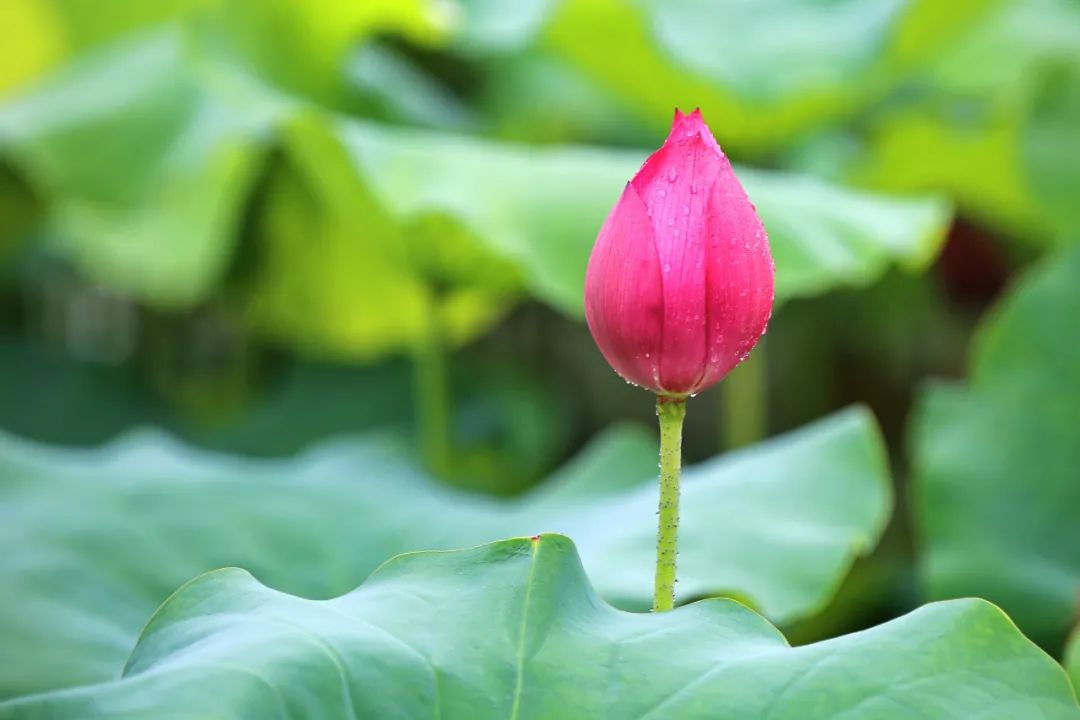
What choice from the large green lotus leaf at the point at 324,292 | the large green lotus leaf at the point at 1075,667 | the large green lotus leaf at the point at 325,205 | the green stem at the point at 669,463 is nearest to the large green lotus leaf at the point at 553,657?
the green stem at the point at 669,463

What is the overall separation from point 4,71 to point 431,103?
66cm

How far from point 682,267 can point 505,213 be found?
524 millimetres

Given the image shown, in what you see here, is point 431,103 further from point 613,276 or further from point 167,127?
point 613,276

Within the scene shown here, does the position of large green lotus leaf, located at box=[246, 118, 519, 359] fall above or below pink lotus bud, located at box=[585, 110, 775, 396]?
below

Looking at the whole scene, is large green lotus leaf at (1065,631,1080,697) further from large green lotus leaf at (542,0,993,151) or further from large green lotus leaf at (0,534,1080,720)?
large green lotus leaf at (542,0,993,151)

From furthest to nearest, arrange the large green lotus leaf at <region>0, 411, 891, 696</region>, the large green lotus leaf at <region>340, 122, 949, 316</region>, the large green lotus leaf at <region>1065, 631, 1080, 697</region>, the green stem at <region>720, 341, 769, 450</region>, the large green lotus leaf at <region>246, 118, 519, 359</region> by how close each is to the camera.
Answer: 1. the large green lotus leaf at <region>246, 118, 519, 359</region>
2. the green stem at <region>720, 341, 769, 450</region>
3. the large green lotus leaf at <region>340, 122, 949, 316</region>
4. the large green lotus leaf at <region>0, 411, 891, 696</region>
5. the large green lotus leaf at <region>1065, 631, 1080, 697</region>

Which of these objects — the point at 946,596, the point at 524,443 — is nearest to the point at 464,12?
the point at 524,443

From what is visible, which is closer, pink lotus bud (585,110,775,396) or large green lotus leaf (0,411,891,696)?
pink lotus bud (585,110,775,396)

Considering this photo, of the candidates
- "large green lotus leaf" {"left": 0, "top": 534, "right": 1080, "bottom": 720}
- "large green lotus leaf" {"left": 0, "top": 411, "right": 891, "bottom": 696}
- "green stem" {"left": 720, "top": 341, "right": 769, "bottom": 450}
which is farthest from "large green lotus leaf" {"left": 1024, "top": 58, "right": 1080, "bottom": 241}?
"large green lotus leaf" {"left": 0, "top": 534, "right": 1080, "bottom": 720}

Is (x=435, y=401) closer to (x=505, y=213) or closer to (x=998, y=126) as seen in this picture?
(x=505, y=213)

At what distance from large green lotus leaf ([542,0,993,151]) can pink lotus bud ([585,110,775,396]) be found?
0.85 m

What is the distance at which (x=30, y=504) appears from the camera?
95 centimetres

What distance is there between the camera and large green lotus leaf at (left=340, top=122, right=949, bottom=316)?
102 cm

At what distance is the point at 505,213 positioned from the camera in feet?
3.41
